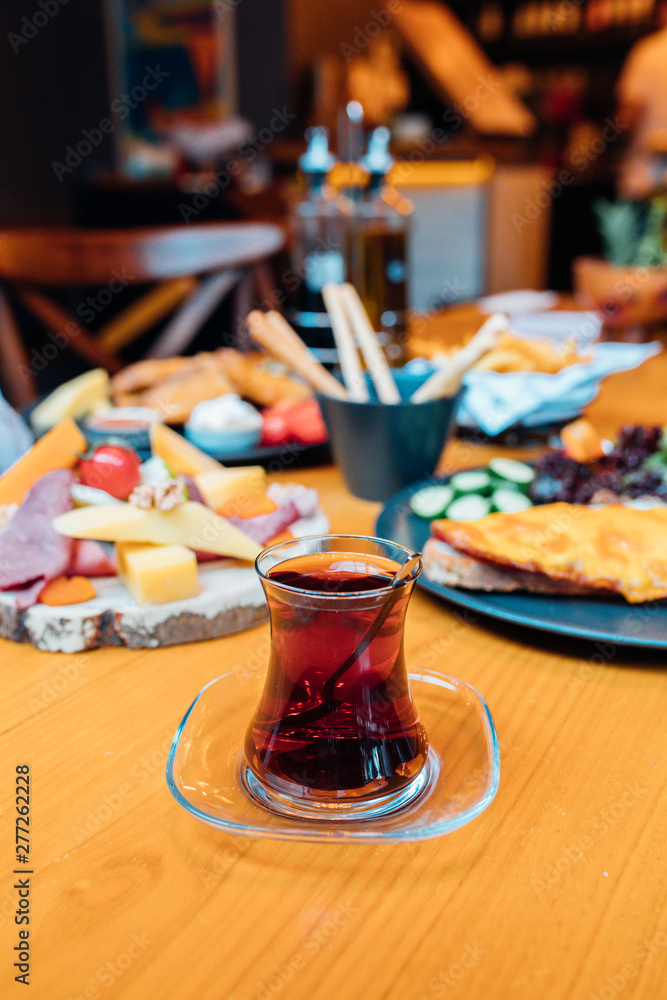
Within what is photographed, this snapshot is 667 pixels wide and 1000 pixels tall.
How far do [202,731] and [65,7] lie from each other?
19.4 feet

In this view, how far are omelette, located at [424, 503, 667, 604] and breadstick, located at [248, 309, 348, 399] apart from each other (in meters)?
0.40

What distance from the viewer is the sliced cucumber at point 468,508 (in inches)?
38.5

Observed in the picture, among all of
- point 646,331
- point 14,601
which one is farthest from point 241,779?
point 646,331

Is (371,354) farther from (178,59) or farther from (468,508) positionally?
(178,59)

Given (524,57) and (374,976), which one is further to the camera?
(524,57)

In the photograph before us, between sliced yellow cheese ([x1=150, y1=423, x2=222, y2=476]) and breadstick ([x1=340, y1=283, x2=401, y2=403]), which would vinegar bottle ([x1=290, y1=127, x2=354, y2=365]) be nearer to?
breadstick ([x1=340, y1=283, x2=401, y2=403])

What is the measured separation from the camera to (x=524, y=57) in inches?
293

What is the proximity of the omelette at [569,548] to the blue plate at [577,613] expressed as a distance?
0.01m

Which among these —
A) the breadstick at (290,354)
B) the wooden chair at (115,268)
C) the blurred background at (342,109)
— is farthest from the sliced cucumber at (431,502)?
the blurred background at (342,109)

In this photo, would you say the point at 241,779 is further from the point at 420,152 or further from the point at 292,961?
the point at 420,152

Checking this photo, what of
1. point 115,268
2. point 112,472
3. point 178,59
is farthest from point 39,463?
point 178,59

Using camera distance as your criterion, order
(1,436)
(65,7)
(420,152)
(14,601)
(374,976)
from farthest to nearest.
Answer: (420,152) → (65,7) → (1,436) → (14,601) → (374,976)

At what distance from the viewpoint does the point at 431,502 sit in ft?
3.35

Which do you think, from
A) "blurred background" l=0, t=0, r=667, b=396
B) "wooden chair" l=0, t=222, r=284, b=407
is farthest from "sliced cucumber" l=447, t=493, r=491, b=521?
"blurred background" l=0, t=0, r=667, b=396
